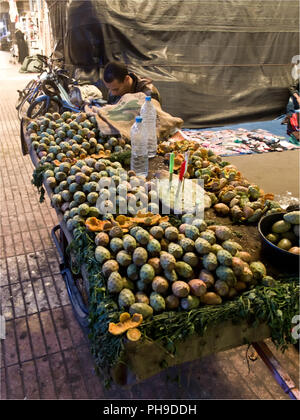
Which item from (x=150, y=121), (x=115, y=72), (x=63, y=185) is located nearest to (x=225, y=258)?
(x=63, y=185)

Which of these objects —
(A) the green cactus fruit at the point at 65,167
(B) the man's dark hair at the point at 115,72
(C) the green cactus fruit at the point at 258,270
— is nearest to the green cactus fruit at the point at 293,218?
(C) the green cactus fruit at the point at 258,270

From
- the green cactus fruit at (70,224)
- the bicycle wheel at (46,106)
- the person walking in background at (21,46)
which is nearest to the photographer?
the green cactus fruit at (70,224)

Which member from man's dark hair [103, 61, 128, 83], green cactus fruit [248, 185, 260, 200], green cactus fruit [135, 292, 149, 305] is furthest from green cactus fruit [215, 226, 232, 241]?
man's dark hair [103, 61, 128, 83]

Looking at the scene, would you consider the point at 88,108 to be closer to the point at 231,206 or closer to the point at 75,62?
the point at 231,206

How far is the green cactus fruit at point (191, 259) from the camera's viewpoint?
1.38 meters

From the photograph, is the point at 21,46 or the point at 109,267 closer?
the point at 109,267

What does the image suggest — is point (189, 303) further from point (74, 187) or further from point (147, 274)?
point (74, 187)

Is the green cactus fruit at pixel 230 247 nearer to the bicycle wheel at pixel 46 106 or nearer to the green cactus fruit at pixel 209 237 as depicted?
the green cactus fruit at pixel 209 237

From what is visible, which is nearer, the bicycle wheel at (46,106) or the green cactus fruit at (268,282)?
the green cactus fruit at (268,282)

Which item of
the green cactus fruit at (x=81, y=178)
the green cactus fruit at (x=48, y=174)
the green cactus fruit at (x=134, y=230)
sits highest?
the green cactus fruit at (x=81, y=178)

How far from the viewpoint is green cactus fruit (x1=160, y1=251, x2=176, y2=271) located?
1.33m

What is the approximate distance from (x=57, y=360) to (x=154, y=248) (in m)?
1.30

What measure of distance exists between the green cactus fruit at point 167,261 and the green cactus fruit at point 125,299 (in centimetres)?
18

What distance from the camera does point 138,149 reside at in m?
2.24
